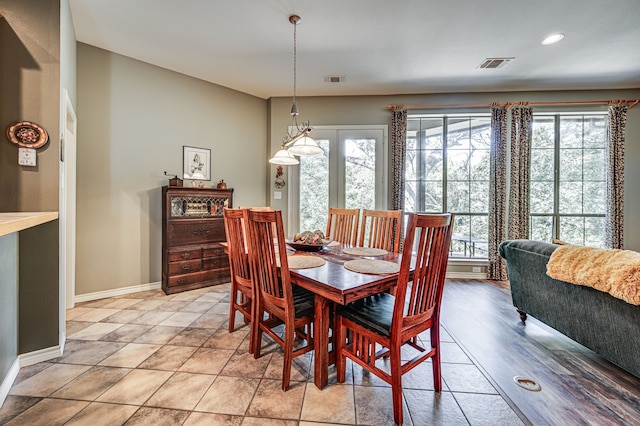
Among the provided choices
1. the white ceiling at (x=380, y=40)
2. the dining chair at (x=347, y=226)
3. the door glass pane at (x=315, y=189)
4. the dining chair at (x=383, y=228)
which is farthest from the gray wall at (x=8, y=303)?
the door glass pane at (x=315, y=189)

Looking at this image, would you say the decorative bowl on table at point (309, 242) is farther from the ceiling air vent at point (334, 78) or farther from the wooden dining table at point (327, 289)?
the ceiling air vent at point (334, 78)

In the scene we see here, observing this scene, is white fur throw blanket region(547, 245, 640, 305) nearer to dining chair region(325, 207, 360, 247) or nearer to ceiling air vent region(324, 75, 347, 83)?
dining chair region(325, 207, 360, 247)

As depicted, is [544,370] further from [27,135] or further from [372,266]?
[27,135]

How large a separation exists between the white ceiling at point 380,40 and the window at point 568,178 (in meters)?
0.60

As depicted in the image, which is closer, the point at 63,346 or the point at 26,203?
the point at 26,203

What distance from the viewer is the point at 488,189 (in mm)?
4125

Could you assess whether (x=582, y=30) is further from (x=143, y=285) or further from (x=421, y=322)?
(x=143, y=285)

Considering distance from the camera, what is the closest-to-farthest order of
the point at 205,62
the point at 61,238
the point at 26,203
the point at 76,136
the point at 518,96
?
the point at 26,203 → the point at 61,238 → the point at 76,136 → the point at 205,62 → the point at 518,96

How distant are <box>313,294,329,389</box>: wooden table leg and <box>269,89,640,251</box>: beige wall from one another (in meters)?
2.95

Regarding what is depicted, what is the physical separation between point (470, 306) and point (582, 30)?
121 inches

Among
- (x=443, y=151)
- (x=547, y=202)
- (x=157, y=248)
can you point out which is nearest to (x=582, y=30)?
(x=443, y=151)

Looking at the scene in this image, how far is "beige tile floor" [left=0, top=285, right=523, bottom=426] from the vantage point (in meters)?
1.42

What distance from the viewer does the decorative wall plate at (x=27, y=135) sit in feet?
5.82

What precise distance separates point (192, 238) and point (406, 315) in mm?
2878
